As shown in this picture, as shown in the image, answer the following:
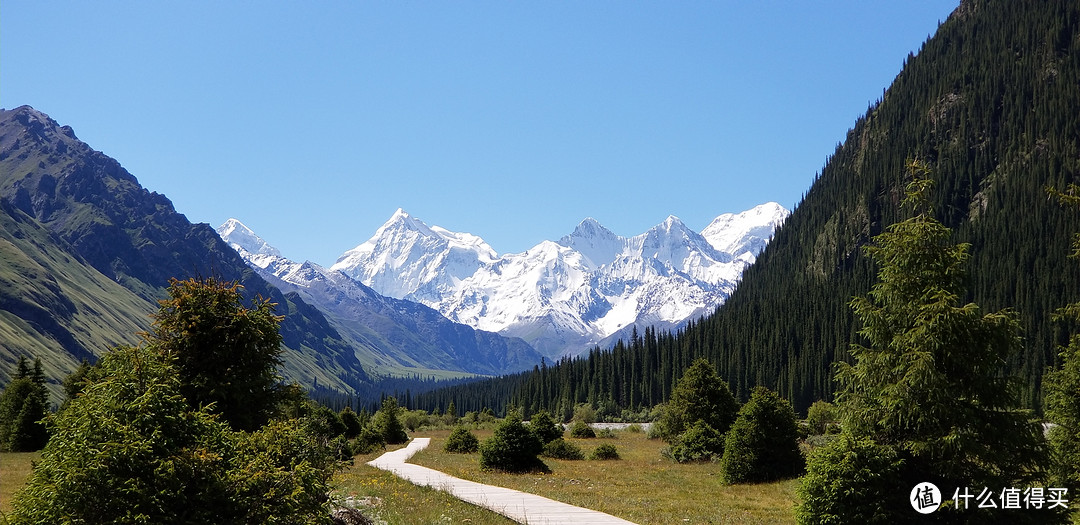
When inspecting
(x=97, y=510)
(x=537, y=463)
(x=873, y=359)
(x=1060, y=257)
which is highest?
(x=1060, y=257)

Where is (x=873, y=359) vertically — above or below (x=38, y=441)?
above

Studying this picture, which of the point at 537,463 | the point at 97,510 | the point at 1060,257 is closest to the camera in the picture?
the point at 97,510

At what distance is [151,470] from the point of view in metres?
10.9

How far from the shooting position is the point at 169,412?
37.8 ft

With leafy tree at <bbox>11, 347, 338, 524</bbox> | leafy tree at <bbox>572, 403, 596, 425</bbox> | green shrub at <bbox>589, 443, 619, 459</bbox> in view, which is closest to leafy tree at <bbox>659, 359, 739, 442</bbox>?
green shrub at <bbox>589, 443, 619, 459</bbox>

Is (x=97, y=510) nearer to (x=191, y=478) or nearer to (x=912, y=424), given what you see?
(x=191, y=478)

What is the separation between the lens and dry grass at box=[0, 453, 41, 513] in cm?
2670

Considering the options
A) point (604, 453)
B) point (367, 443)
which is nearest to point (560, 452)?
point (604, 453)

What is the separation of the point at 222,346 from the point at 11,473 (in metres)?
28.6

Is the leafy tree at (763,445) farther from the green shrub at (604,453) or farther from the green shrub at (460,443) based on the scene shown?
the green shrub at (460,443)

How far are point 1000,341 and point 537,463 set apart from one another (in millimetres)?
31376

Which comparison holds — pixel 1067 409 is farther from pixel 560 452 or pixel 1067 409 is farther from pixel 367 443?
pixel 367 443

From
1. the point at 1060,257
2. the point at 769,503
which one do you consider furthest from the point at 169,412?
the point at 1060,257

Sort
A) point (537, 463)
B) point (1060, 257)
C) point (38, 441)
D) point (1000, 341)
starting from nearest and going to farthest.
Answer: point (1000, 341) < point (537, 463) < point (38, 441) < point (1060, 257)
